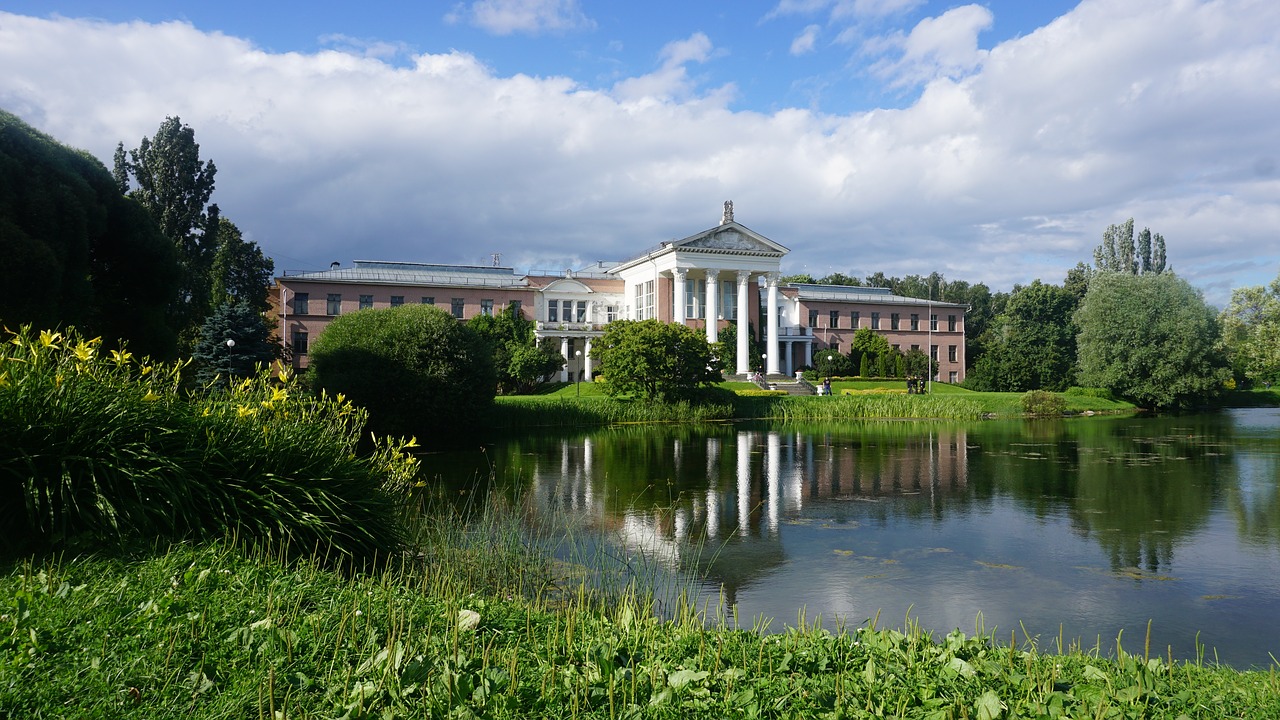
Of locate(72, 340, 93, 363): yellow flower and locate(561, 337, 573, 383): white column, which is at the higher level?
locate(561, 337, 573, 383): white column

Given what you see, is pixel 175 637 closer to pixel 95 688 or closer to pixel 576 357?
pixel 95 688

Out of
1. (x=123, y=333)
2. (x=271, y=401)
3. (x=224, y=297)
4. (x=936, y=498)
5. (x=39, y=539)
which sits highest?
(x=224, y=297)

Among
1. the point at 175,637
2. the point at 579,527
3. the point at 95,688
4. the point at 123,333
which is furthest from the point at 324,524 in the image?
the point at 123,333

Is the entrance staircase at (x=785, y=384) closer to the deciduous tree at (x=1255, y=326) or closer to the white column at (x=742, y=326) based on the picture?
the white column at (x=742, y=326)

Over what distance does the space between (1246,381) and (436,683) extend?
3040 inches

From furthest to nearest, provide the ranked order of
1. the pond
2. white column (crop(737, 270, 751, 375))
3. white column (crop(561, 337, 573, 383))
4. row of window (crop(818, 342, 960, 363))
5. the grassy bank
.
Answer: row of window (crop(818, 342, 960, 363))
white column (crop(561, 337, 573, 383))
white column (crop(737, 270, 751, 375))
the grassy bank
the pond

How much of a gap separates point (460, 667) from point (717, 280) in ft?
182

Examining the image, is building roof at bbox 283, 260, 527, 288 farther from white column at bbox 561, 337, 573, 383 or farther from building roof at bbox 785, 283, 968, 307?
building roof at bbox 785, 283, 968, 307

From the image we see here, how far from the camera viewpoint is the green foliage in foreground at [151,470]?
5906mm

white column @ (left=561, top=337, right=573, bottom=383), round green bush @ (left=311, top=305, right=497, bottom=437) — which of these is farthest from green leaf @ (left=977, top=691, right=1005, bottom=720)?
white column @ (left=561, top=337, right=573, bottom=383)

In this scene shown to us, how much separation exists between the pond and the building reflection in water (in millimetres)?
60

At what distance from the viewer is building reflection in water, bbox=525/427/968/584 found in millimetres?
10625

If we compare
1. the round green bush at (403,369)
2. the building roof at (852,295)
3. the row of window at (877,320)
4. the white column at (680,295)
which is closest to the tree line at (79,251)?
the round green bush at (403,369)

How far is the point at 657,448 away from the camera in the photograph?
79.9 feet
